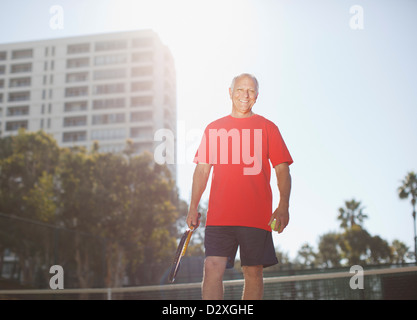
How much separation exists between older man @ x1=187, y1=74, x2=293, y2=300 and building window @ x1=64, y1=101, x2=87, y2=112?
7115 centimetres

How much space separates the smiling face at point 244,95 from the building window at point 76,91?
71899mm

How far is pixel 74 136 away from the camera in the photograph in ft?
233

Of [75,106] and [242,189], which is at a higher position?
[75,106]

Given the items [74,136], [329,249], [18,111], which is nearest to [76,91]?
[74,136]

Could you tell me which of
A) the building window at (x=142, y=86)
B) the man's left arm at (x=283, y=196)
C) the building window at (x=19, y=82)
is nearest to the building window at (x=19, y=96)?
the building window at (x=19, y=82)

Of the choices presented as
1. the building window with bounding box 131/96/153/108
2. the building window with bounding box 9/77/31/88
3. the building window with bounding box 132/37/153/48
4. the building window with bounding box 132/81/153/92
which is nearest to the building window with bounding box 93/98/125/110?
the building window with bounding box 131/96/153/108

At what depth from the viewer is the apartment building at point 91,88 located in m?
69.8

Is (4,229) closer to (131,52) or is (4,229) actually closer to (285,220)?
(285,220)

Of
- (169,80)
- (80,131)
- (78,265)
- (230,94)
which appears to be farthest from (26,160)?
(169,80)

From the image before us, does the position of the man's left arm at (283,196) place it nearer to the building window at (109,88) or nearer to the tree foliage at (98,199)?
the tree foliage at (98,199)

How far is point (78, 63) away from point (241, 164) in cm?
7530

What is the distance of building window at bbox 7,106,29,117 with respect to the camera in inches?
2857

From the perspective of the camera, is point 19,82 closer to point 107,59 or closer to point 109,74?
point 107,59

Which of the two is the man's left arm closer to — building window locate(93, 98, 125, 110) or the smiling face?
the smiling face
